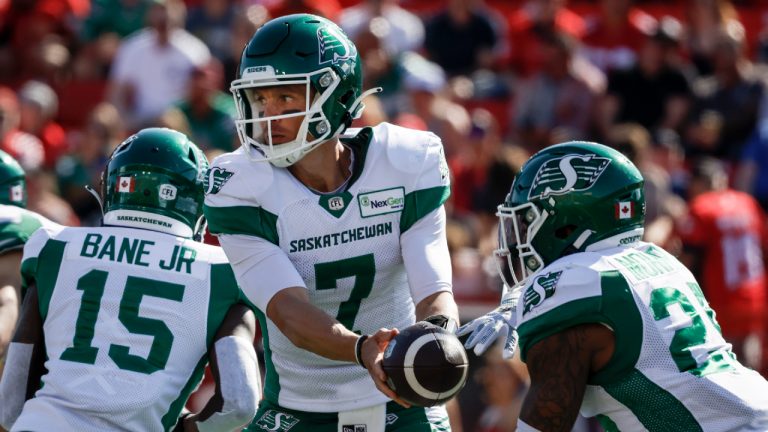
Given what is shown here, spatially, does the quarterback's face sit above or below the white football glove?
above

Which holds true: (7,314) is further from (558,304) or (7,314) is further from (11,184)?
(558,304)

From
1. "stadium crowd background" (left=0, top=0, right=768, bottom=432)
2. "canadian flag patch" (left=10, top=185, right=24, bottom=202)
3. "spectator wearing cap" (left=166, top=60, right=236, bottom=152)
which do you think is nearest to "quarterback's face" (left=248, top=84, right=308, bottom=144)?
"canadian flag patch" (left=10, top=185, right=24, bottom=202)

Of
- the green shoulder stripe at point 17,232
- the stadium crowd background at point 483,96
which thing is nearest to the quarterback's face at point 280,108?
the green shoulder stripe at point 17,232

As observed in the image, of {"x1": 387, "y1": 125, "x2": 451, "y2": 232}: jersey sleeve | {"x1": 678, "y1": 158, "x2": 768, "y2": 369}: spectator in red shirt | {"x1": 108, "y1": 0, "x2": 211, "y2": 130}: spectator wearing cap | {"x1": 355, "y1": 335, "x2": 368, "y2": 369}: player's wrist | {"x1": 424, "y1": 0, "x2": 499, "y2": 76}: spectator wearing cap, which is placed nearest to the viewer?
{"x1": 355, "y1": 335, "x2": 368, "y2": 369}: player's wrist

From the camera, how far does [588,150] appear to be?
13.5 feet

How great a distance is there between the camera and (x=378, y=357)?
3.88 meters

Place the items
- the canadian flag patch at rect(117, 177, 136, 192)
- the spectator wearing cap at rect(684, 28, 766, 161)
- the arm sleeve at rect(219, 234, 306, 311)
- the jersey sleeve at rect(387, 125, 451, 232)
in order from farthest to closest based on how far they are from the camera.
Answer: the spectator wearing cap at rect(684, 28, 766, 161) → the canadian flag patch at rect(117, 177, 136, 192) → the jersey sleeve at rect(387, 125, 451, 232) → the arm sleeve at rect(219, 234, 306, 311)

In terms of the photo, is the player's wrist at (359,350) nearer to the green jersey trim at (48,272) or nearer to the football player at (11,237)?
the green jersey trim at (48,272)

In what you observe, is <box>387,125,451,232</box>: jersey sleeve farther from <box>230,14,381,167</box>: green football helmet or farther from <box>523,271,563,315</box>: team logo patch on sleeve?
<box>523,271,563,315</box>: team logo patch on sleeve

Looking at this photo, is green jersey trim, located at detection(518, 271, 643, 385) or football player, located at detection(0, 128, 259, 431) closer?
green jersey trim, located at detection(518, 271, 643, 385)

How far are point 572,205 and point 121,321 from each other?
1.66 m

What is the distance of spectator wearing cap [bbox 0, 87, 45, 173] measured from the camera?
10.6 m

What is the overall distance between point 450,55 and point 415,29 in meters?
0.40

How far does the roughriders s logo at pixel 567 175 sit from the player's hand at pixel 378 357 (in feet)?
2.13
